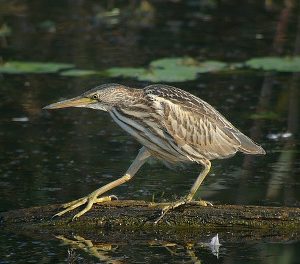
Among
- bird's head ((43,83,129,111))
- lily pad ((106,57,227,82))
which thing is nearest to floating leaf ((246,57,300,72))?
lily pad ((106,57,227,82))

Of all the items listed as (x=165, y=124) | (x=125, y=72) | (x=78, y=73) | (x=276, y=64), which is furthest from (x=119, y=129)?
(x=165, y=124)

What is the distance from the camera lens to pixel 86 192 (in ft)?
26.9

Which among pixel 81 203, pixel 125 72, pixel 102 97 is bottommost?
pixel 125 72

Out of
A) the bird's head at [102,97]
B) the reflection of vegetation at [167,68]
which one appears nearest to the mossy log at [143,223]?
the bird's head at [102,97]

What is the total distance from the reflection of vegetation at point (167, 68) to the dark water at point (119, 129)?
16 cm

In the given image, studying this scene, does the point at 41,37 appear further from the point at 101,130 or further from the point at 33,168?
the point at 33,168

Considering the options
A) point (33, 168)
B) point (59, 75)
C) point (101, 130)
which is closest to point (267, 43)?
point (59, 75)

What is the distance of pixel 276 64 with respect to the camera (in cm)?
1176

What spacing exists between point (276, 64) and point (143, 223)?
16.4 ft

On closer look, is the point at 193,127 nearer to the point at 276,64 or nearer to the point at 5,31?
the point at 276,64

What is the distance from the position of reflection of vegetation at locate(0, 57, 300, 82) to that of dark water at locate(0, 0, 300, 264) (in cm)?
16

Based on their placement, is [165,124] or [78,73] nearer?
[165,124]

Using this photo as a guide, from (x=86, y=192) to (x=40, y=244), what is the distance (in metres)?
1.25

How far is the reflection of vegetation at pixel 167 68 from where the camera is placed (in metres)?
11.4
